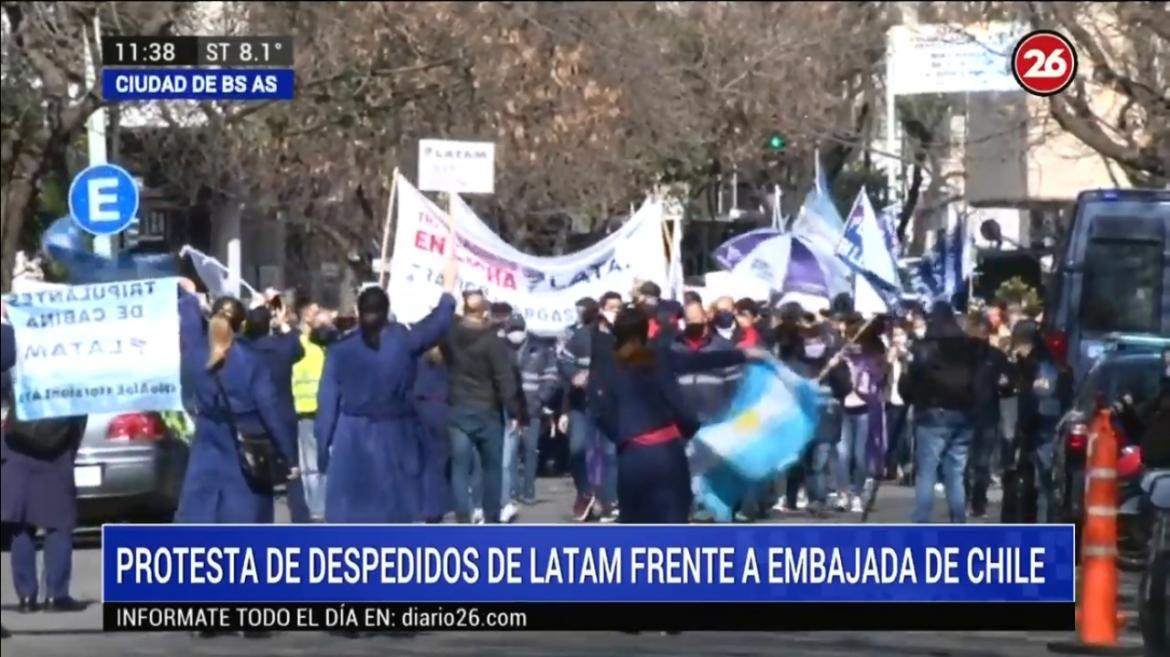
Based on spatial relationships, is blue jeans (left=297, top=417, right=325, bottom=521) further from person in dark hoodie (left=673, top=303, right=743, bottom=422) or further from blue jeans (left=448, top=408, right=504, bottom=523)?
person in dark hoodie (left=673, top=303, right=743, bottom=422)

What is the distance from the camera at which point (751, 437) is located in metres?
11.5

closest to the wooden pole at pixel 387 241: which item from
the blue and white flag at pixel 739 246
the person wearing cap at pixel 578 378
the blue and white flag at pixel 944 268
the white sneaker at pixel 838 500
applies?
the person wearing cap at pixel 578 378

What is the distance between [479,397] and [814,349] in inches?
110

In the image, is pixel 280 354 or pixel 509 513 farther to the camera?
pixel 509 513

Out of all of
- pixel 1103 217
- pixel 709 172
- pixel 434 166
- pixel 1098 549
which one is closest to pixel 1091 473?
pixel 1098 549

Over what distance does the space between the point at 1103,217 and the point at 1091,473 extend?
48.7 inches

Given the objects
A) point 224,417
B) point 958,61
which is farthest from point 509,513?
point 958,61

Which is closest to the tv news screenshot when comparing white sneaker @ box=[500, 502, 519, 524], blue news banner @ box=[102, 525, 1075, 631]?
blue news banner @ box=[102, 525, 1075, 631]

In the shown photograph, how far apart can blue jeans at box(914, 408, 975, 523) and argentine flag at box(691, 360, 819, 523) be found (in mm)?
1201

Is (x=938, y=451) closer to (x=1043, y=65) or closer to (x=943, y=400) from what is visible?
(x=943, y=400)

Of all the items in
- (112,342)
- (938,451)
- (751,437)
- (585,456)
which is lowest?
(585,456)

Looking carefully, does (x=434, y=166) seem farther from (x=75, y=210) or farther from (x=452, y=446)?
(x=75, y=210)

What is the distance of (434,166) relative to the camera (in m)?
16.3

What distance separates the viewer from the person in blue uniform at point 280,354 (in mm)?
12633
